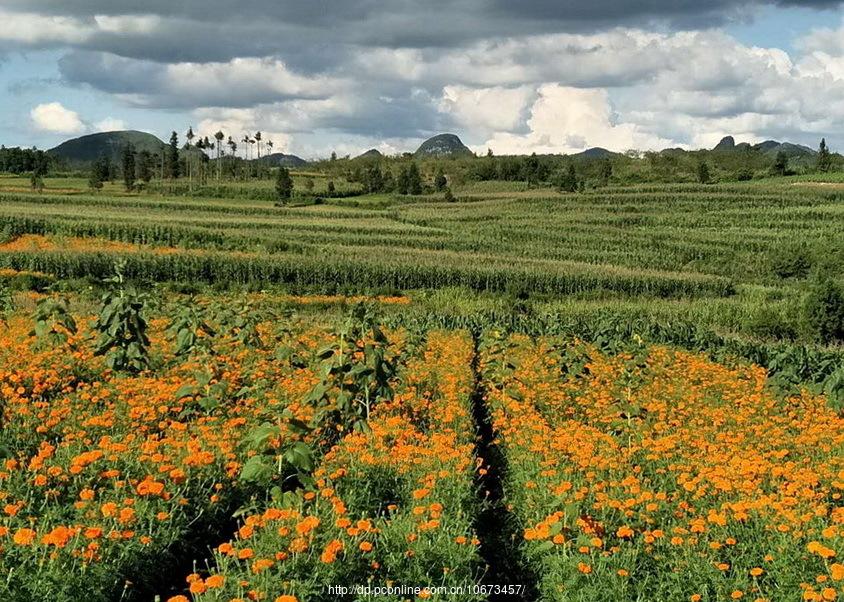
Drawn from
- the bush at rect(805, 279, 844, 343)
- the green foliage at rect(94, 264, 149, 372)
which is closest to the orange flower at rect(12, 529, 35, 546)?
the green foliage at rect(94, 264, 149, 372)

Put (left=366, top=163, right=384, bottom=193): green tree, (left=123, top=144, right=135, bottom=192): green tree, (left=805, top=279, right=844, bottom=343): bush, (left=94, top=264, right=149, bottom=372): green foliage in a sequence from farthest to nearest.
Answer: (left=366, top=163, right=384, bottom=193): green tree, (left=123, top=144, right=135, bottom=192): green tree, (left=805, top=279, right=844, bottom=343): bush, (left=94, top=264, right=149, bottom=372): green foliage

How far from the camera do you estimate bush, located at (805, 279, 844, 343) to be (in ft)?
123

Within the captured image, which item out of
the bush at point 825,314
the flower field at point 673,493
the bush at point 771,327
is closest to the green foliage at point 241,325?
the flower field at point 673,493

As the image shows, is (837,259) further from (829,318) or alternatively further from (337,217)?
(337,217)

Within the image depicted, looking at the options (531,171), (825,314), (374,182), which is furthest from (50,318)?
(531,171)

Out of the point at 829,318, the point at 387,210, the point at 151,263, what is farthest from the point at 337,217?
the point at 829,318

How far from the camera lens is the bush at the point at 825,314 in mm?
37500

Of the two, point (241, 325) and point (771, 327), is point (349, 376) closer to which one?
point (241, 325)

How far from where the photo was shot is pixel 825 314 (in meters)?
37.6

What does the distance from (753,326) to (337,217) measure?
51.1m

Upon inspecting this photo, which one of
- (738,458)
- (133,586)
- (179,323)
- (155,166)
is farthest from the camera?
(155,166)

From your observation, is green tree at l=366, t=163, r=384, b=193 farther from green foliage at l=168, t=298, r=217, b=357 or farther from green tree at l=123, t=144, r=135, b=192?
green foliage at l=168, t=298, r=217, b=357

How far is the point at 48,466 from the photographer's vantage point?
22.5ft

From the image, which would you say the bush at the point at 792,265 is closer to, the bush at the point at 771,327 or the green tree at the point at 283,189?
the bush at the point at 771,327
